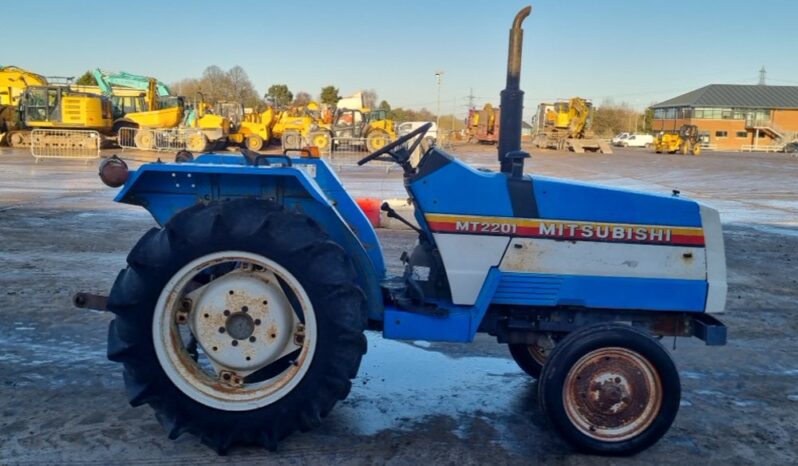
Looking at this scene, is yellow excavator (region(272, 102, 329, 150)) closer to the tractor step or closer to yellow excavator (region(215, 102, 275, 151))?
yellow excavator (region(215, 102, 275, 151))

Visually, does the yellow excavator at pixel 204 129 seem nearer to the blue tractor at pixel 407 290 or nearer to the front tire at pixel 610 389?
the blue tractor at pixel 407 290

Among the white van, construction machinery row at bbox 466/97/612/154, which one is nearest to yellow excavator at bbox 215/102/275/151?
construction machinery row at bbox 466/97/612/154

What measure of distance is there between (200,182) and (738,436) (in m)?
3.45

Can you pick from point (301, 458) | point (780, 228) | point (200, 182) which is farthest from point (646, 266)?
point (780, 228)

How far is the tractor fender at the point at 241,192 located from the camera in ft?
12.7

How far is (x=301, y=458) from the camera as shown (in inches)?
149

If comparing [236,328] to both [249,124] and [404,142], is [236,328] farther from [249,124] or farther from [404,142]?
[249,124]

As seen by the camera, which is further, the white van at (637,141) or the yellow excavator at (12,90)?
the white van at (637,141)

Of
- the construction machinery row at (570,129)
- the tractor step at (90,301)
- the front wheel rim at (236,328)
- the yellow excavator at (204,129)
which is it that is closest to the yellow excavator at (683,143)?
the construction machinery row at (570,129)

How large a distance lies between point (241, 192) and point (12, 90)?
39309 millimetres

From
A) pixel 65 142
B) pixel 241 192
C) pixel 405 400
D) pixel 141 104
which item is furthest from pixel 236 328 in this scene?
pixel 141 104

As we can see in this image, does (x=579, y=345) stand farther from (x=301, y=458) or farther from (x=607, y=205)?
(x=301, y=458)

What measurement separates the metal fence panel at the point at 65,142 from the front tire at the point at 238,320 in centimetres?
2957

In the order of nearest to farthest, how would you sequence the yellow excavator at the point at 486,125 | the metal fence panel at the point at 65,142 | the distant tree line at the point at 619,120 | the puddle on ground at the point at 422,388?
1. the puddle on ground at the point at 422,388
2. the metal fence panel at the point at 65,142
3. the yellow excavator at the point at 486,125
4. the distant tree line at the point at 619,120
